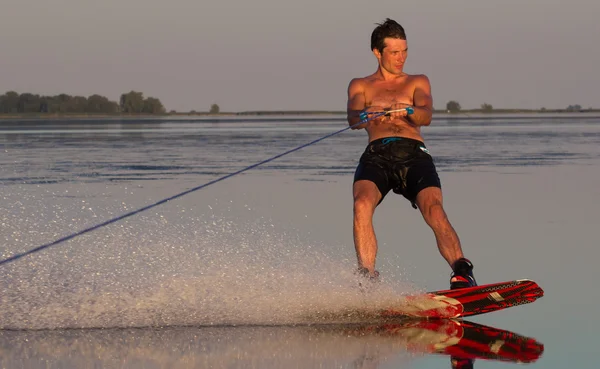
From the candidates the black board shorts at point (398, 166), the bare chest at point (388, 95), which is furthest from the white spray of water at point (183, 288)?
the bare chest at point (388, 95)

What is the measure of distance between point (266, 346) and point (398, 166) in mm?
1835

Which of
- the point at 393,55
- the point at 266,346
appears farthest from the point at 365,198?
the point at 266,346

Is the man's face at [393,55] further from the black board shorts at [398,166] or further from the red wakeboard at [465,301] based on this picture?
the red wakeboard at [465,301]

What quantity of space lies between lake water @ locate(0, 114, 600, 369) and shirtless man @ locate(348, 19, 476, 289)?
33 cm

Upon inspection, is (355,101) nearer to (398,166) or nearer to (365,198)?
(398,166)

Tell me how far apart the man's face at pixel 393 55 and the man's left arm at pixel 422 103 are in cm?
16

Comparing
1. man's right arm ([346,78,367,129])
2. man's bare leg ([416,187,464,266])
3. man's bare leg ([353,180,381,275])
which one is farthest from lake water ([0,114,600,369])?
man's right arm ([346,78,367,129])

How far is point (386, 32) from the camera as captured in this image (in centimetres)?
718

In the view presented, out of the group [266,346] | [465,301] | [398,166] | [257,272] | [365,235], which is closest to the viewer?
[266,346]

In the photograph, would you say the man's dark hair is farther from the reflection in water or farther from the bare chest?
the reflection in water

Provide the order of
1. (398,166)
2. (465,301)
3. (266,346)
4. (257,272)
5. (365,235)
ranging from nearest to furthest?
(266,346)
(465,301)
(365,235)
(398,166)
(257,272)

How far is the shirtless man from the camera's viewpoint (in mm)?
6883

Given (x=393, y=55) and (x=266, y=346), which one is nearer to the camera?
(x=266, y=346)

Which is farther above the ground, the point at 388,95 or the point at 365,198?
the point at 388,95
